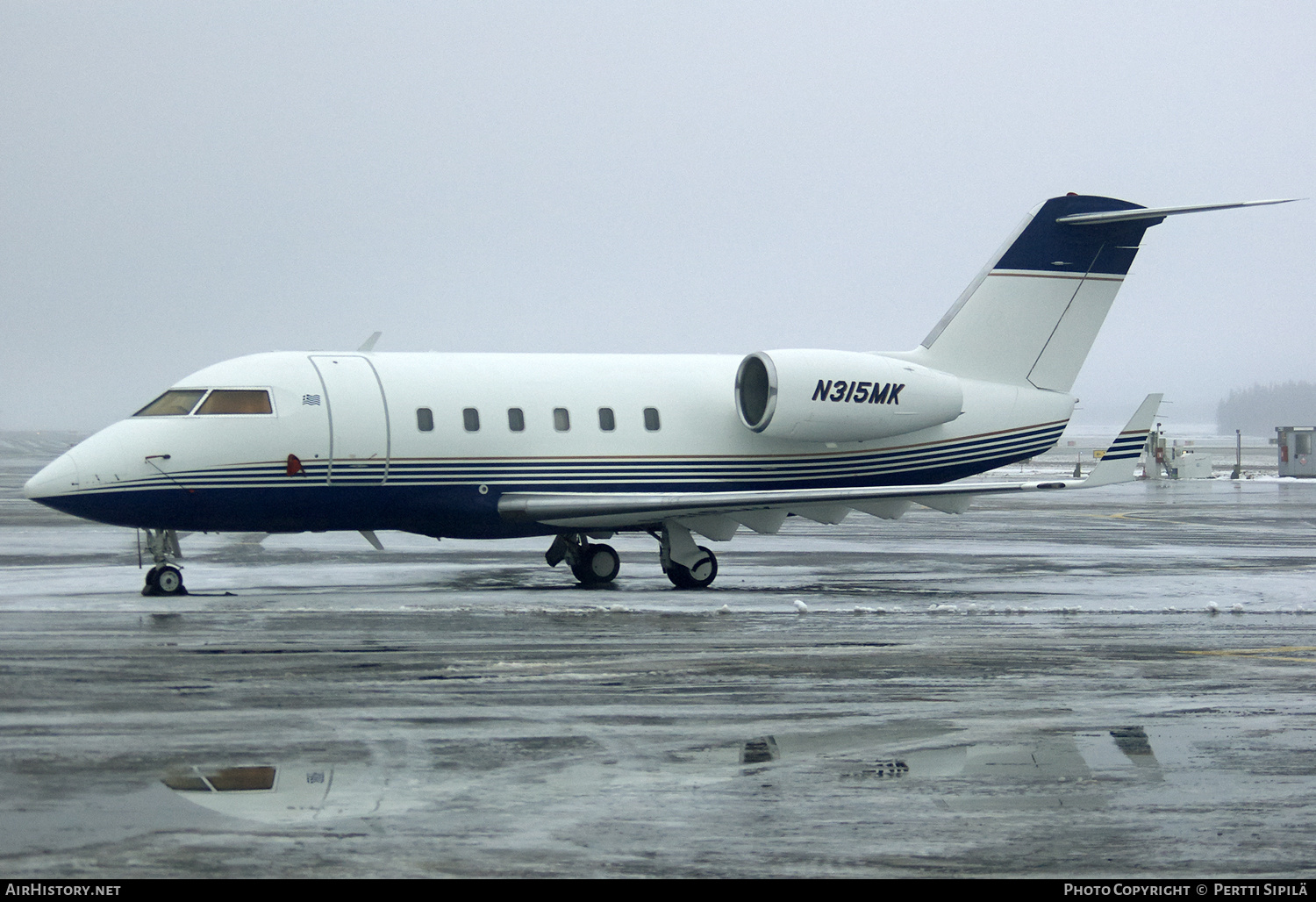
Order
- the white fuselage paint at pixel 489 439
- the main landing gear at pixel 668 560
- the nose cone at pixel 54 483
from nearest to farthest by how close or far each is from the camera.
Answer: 1. the nose cone at pixel 54 483
2. the white fuselage paint at pixel 489 439
3. the main landing gear at pixel 668 560

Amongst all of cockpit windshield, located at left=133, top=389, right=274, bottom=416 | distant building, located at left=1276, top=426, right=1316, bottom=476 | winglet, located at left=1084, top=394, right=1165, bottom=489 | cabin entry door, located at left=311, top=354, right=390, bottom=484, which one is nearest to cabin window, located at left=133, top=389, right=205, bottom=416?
cockpit windshield, located at left=133, top=389, right=274, bottom=416

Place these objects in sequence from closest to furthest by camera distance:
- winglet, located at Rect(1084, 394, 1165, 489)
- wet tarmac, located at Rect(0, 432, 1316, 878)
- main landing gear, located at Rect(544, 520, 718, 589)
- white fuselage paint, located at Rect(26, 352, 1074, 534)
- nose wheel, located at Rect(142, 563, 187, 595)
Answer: wet tarmac, located at Rect(0, 432, 1316, 878) → nose wheel, located at Rect(142, 563, 187, 595) → white fuselage paint, located at Rect(26, 352, 1074, 534) → winglet, located at Rect(1084, 394, 1165, 489) → main landing gear, located at Rect(544, 520, 718, 589)

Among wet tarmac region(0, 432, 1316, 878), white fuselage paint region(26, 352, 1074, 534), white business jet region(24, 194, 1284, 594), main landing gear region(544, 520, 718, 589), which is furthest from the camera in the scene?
main landing gear region(544, 520, 718, 589)

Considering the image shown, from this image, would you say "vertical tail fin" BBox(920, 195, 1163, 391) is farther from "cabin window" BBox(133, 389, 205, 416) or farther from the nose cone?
the nose cone

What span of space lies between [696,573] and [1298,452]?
4812 centimetres

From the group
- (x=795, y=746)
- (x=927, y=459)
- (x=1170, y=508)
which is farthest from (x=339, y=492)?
(x=1170, y=508)

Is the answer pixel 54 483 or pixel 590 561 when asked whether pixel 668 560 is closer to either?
pixel 590 561

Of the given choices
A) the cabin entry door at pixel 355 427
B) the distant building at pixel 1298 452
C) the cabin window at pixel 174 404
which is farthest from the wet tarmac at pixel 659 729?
the distant building at pixel 1298 452

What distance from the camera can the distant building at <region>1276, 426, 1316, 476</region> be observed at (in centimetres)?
5941

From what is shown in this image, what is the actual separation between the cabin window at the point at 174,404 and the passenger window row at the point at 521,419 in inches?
117

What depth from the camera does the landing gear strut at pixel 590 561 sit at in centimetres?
2066

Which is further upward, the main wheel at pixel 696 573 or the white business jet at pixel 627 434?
the white business jet at pixel 627 434

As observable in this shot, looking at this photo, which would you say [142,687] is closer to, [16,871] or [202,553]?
[16,871]

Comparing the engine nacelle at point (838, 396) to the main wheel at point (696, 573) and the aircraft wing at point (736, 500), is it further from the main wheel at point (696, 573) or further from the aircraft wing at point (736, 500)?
the main wheel at point (696, 573)
